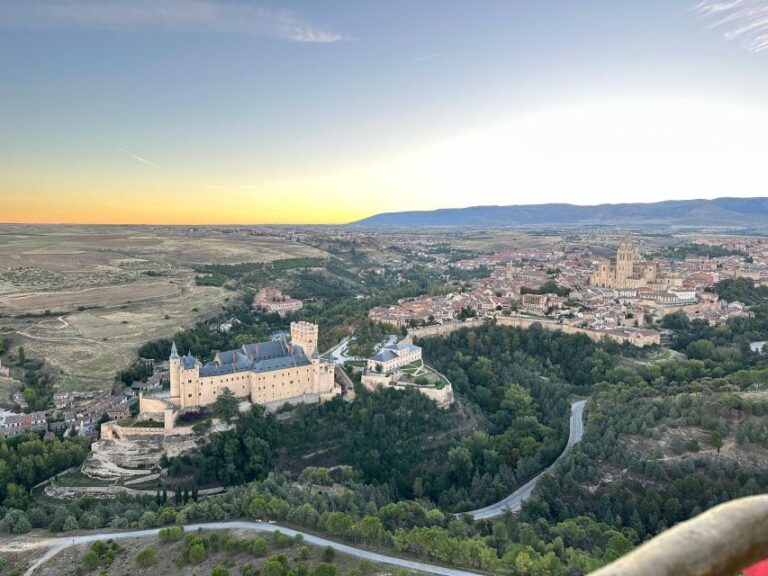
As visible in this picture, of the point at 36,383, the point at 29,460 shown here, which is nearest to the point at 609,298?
the point at 29,460

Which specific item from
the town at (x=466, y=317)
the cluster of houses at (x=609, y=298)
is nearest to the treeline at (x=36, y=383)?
the town at (x=466, y=317)

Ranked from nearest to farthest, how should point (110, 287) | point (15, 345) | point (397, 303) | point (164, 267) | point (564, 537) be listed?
point (564, 537) < point (15, 345) < point (397, 303) < point (110, 287) < point (164, 267)

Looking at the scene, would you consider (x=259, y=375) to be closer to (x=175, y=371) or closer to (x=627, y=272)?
(x=175, y=371)

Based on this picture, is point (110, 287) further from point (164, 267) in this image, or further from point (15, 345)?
point (15, 345)

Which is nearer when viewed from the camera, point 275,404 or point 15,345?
point 275,404

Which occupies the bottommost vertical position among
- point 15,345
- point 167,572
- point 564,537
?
point 564,537

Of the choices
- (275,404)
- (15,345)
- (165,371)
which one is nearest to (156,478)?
(275,404)

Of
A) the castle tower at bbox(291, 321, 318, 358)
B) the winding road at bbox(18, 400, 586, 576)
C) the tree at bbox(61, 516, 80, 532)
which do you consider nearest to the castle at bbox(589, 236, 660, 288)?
the winding road at bbox(18, 400, 586, 576)
